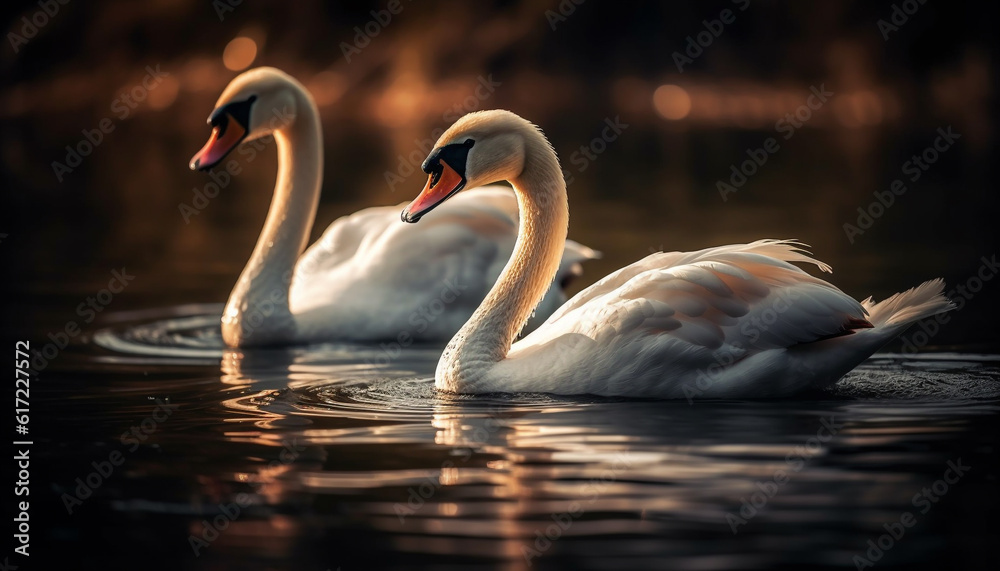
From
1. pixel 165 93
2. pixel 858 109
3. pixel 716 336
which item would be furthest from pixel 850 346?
pixel 165 93

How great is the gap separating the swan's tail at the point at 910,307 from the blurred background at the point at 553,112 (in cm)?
561

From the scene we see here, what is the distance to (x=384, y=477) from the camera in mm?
5691

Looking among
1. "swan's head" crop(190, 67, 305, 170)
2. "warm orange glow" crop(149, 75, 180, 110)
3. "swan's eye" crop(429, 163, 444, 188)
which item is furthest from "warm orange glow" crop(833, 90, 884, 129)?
"swan's eye" crop(429, 163, 444, 188)

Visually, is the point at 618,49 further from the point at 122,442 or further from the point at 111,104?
the point at 122,442

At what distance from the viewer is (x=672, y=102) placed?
35.8 m

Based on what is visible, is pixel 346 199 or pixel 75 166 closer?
pixel 346 199

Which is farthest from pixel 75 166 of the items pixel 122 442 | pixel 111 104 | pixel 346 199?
pixel 122 442

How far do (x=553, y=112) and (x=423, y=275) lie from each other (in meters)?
24.8

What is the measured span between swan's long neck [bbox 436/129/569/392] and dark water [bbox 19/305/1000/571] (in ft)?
0.66

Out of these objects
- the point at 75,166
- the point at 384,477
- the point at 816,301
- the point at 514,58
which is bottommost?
the point at 384,477

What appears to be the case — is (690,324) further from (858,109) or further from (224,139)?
(858,109)

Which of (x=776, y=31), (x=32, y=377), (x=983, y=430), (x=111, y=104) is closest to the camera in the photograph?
(x=983, y=430)

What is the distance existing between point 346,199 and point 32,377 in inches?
430

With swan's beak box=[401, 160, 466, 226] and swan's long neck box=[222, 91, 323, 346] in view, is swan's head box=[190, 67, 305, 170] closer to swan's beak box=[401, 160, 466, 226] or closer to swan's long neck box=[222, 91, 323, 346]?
swan's long neck box=[222, 91, 323, 346]
